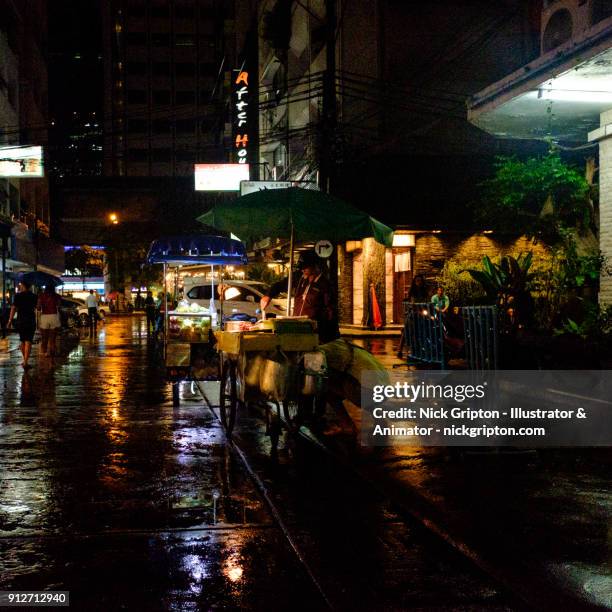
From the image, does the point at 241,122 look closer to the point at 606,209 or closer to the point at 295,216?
the point at 606,209

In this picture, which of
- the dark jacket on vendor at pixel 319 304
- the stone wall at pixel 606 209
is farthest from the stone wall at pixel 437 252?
the dark jacket on vendor at pixel 319 304

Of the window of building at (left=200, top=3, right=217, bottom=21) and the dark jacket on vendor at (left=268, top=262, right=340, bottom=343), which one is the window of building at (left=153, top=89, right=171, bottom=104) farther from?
the dark jacket on vendor at (left=268, top=262, right=340, bottom=343)

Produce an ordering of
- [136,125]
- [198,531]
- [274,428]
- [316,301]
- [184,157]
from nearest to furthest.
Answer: [198,531] → [274,428] → [316,301] → [184,157] → [136,125]

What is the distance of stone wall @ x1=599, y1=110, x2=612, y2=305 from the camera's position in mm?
13141

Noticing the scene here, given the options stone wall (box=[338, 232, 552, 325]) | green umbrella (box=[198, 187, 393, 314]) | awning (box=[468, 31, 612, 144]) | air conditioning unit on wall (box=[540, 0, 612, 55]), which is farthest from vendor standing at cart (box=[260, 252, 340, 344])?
stone wall (box=[338, 232, 552, 325])

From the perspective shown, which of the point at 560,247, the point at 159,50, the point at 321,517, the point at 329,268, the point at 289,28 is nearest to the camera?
the point at 321,517

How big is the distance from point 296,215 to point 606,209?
19.3ft

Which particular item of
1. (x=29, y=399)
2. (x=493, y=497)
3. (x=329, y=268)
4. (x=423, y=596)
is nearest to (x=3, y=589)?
(x=423, y=596)

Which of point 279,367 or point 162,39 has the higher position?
point 162,39

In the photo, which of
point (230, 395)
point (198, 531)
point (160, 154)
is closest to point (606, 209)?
point (230, 395)

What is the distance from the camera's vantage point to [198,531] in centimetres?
570

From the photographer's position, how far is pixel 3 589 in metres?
4.53

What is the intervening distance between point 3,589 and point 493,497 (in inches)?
149

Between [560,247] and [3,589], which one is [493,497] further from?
[560,247]
